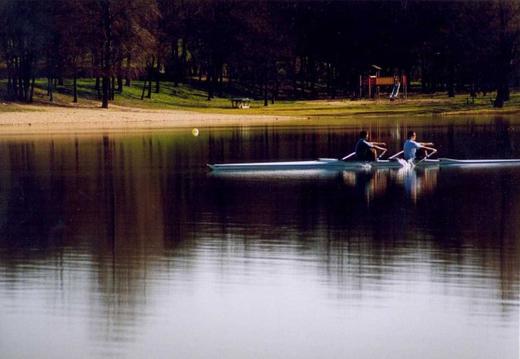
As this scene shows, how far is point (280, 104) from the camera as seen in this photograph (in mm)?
97312

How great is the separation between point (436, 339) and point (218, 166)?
2396 centimetres

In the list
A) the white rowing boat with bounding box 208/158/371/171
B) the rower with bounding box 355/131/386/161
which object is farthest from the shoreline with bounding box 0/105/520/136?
the rower with bounding box 355/131/386/161

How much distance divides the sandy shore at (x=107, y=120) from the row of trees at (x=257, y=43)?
355 centimetres

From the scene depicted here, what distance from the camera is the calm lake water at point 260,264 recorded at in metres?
14.7

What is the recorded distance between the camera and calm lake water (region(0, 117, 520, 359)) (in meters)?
14.7

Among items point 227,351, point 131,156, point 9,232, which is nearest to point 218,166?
point 131,156

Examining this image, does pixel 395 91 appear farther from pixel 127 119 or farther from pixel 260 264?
pixel 260 264

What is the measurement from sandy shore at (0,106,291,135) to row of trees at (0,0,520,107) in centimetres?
355

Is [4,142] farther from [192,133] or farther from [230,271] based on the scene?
[230,271]

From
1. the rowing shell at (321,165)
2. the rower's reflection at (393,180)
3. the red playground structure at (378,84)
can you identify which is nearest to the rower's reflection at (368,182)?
the rower's reflection at (393,180)

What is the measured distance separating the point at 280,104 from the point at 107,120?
26.3 meters

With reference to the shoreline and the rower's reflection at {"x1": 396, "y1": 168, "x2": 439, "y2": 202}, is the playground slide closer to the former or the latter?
the shoreline

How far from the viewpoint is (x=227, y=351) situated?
14102 millimetres

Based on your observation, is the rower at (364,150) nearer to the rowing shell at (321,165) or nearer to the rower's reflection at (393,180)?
the rowing shell at (321,165)
